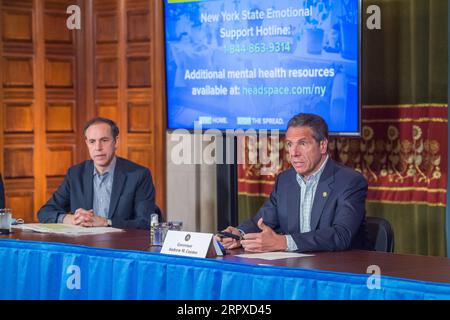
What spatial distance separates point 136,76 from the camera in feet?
24.3

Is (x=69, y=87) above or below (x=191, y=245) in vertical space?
above

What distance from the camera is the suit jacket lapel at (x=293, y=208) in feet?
13.7

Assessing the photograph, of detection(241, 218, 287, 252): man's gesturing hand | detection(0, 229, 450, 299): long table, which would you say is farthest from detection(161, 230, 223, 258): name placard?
detection(241, 218, 287, 252): man's gesturing hand

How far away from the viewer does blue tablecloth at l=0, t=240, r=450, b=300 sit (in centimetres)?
293

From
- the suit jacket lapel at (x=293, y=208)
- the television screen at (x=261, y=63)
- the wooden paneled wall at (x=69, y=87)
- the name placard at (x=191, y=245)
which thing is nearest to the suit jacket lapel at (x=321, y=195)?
the suit jacket lapel at (x=293, y=208)

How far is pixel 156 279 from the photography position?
3.48 metres

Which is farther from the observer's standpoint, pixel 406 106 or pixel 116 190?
pixel 406 106

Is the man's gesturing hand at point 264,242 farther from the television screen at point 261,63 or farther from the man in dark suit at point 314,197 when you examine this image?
the television screen at point 261,63

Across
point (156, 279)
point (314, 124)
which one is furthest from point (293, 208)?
point (156, 279)

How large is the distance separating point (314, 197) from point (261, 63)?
5.93 feet

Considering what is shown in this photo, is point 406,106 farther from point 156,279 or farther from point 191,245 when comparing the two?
point 156,279

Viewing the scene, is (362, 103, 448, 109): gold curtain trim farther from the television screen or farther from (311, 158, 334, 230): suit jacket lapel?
(311, 158, 334, 230): suit jacket lapel

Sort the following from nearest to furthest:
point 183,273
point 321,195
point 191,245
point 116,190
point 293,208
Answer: point 183,273, point 191,245, point 321,195, point 293,208, point 116,190

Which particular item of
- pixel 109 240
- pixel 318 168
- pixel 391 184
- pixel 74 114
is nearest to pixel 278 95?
pixel 391 184
